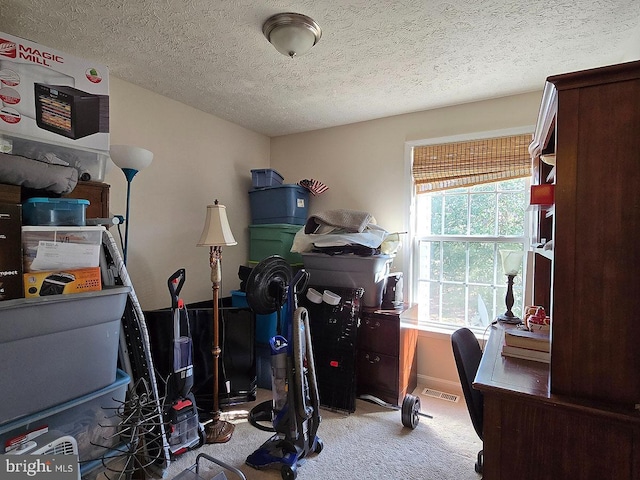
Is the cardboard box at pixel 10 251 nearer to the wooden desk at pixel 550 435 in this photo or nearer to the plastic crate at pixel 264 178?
the wooden desk at pixel 550 435

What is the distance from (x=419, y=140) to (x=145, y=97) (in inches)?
89.3

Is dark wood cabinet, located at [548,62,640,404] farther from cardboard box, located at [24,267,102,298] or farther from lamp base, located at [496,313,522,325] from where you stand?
cardboard box, located at [24,267,102,298]

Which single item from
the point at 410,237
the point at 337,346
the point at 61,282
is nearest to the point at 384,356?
the point at 337,346

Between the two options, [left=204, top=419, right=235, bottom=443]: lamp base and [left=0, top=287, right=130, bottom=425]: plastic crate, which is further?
[left=204, top=419, right=235, bottom=443]: lamp base

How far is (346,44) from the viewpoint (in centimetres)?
187

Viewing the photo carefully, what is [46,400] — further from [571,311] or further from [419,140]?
[419,140]

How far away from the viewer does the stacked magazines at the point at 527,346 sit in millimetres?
1527

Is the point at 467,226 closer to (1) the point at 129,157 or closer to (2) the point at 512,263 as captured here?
(2) the point at 512,263

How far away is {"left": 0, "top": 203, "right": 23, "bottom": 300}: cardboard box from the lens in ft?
3.86

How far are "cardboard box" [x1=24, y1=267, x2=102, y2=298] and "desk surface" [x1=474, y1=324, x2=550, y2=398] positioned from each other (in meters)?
1.63

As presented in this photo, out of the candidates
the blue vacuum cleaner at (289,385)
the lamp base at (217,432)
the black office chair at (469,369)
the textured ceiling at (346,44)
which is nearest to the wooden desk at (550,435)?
the black office chair at (469,369)

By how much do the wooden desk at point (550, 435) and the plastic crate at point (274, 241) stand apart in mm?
2117

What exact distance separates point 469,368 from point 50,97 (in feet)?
7.62

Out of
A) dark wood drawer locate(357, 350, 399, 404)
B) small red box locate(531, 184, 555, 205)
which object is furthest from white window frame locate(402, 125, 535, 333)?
small red box locate(531, 184, 555, 205)
